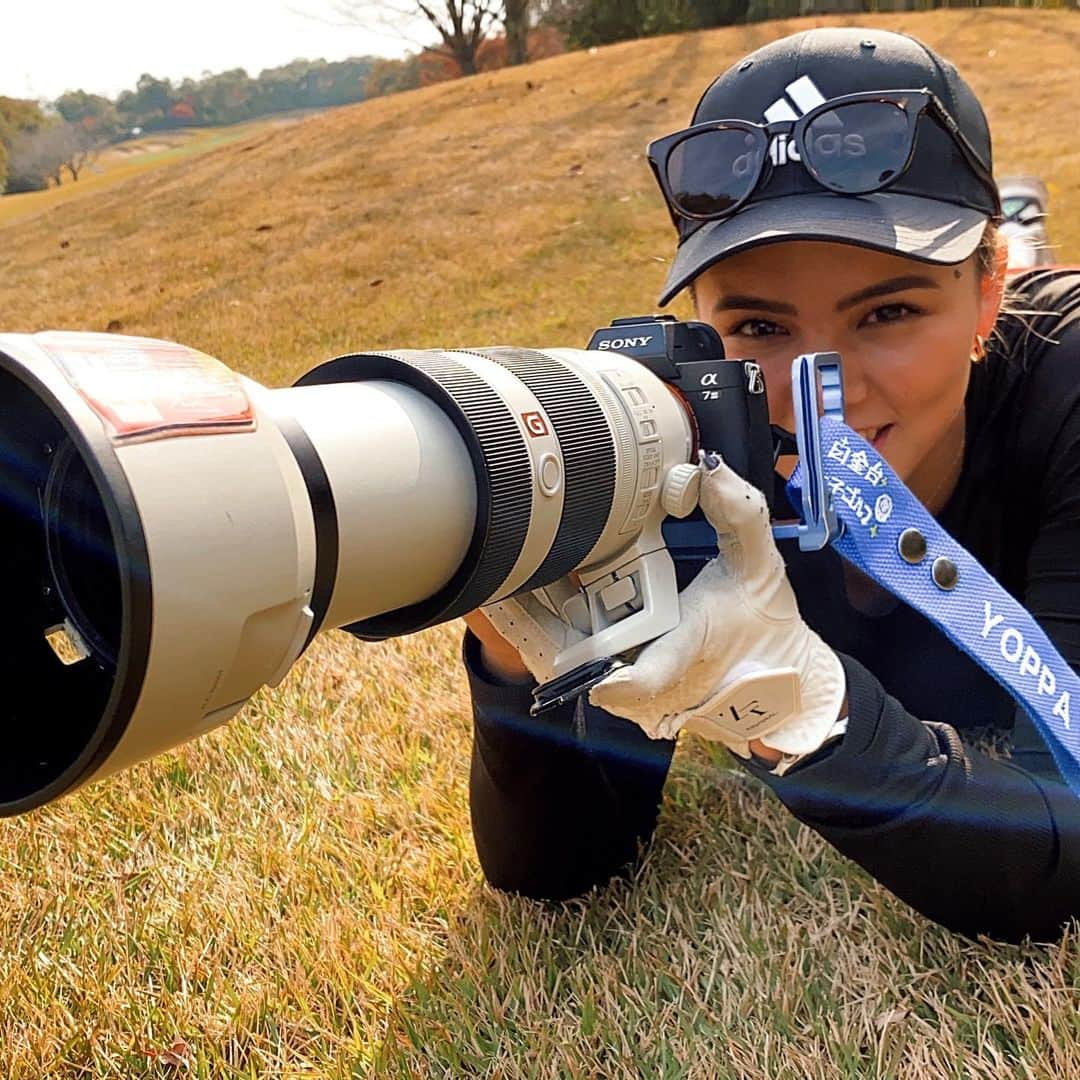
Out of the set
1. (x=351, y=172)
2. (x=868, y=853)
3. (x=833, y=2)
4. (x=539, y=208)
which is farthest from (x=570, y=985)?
(x=833, y=2)

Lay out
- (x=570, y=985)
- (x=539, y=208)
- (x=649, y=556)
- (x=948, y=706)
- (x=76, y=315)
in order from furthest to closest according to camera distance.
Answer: (x=539, y=208)
(x=76, y=315)
(x=948, y=706)
(x=570, y=985)
(x=649, y=556)

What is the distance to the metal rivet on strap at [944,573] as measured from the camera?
1226mm

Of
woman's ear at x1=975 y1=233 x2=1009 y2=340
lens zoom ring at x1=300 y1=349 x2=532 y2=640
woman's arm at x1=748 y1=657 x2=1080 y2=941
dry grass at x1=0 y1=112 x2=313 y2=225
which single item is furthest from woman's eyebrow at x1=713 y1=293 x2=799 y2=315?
dry grass at x1=0 y1=112 x2=313 y2=225

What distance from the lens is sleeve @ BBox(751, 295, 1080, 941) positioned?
1165 millimetres

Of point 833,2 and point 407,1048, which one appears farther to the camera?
point 833,2

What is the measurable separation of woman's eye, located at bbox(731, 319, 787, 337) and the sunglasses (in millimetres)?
156

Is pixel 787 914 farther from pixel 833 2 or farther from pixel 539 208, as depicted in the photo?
pixel 833 2

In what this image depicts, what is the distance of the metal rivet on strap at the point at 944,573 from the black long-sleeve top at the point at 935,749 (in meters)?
0.14

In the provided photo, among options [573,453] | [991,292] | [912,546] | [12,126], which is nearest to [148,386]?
[573,453]

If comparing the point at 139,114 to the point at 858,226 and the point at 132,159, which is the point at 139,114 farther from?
the point at 858,226

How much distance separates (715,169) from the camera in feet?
5.03

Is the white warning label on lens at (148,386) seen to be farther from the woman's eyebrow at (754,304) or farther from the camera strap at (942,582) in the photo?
the woman's eyebrow at (754,304)

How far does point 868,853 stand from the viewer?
123 cm

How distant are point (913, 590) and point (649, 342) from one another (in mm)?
428
